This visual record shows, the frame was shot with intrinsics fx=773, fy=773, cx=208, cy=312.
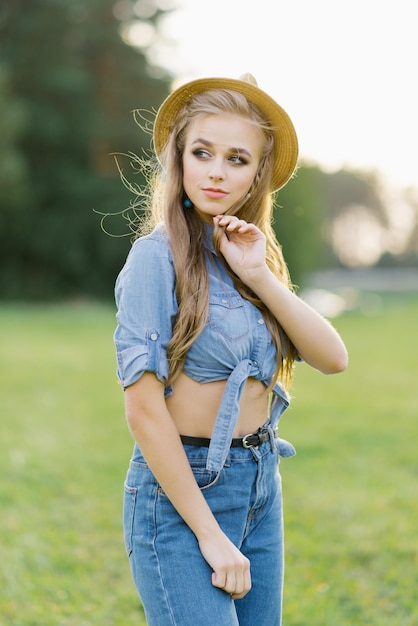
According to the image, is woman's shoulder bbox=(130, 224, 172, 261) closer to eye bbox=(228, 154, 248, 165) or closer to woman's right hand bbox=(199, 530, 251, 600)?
eye bbox=(228, 154, 248, 165)

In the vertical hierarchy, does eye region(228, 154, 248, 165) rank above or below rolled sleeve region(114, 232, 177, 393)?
above

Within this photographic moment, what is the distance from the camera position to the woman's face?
220cm

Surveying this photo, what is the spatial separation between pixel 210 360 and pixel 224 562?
0.52 m

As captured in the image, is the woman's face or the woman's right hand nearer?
the woman's right hand

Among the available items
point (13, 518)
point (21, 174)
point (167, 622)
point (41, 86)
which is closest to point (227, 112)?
point (167, 622)

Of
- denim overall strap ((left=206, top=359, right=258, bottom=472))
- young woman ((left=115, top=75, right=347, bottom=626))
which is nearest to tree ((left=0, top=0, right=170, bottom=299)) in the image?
young woman ((left=115, top=75, right=347, bottom=626))

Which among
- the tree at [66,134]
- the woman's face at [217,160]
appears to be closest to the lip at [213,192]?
the woman's face at [217,160]

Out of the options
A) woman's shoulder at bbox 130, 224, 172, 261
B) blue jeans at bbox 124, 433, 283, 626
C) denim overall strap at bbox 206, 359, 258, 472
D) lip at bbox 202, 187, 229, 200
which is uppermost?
lip at bbox 202, 187, 229, 200

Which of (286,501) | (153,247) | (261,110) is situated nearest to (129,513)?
(153,247)

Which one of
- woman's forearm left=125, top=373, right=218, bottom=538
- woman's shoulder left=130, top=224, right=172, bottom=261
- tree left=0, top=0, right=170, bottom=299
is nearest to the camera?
woman's forearm left=125, top=373, right=218, bottom=538

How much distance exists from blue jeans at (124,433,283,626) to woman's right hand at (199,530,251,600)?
3 cm

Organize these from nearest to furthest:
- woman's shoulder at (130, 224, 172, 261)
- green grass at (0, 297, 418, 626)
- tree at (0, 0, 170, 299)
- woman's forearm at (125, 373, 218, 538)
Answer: woman's forearm at (125, 373, 218, 538)
woman's shoulder at (130, 224, 172, 261)
green grass at (0, 297, 418, 626)
tree at (0, 0, 170, 299)

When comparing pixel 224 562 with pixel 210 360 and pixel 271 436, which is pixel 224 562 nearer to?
pixel 271 436

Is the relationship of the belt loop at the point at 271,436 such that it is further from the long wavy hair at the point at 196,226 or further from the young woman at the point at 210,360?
the long wavy hair at the point at 196,226
